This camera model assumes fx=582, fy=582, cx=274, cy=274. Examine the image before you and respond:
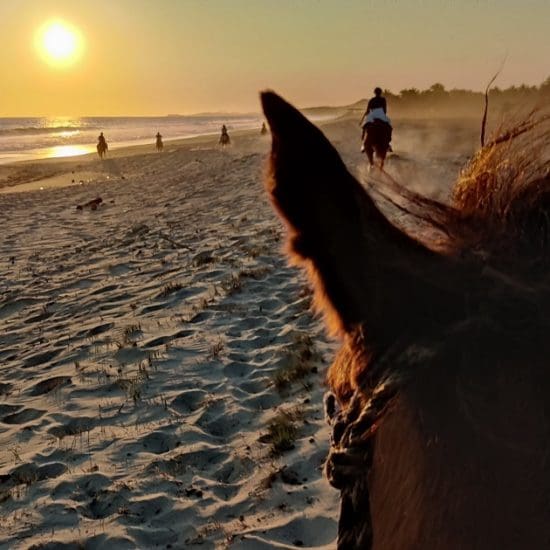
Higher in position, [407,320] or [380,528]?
[407,320]

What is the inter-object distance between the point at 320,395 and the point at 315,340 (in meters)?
0.94

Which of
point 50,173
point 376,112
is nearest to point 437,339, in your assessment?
point 376,112

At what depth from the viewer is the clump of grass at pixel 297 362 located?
4703 millimetres

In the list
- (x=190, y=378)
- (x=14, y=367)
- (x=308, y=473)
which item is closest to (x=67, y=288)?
(x=14, y=367)

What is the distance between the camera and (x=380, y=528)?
2.89ft

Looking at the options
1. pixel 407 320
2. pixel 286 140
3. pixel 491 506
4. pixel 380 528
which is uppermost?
pixel 286 140

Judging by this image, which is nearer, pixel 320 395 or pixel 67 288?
pixel 320 395

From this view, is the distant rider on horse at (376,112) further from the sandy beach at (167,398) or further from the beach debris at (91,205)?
the beach debris at (91,205)

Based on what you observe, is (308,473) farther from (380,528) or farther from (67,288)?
(67,288)

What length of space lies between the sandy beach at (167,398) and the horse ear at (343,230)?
0.13m

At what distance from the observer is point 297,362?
194 inches

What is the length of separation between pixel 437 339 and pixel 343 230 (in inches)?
8.6

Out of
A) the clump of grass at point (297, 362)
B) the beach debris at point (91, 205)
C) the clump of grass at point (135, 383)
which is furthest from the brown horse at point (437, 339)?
the beach debris at point (91, 205)

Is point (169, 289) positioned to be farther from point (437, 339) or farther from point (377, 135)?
point (377, 135)
